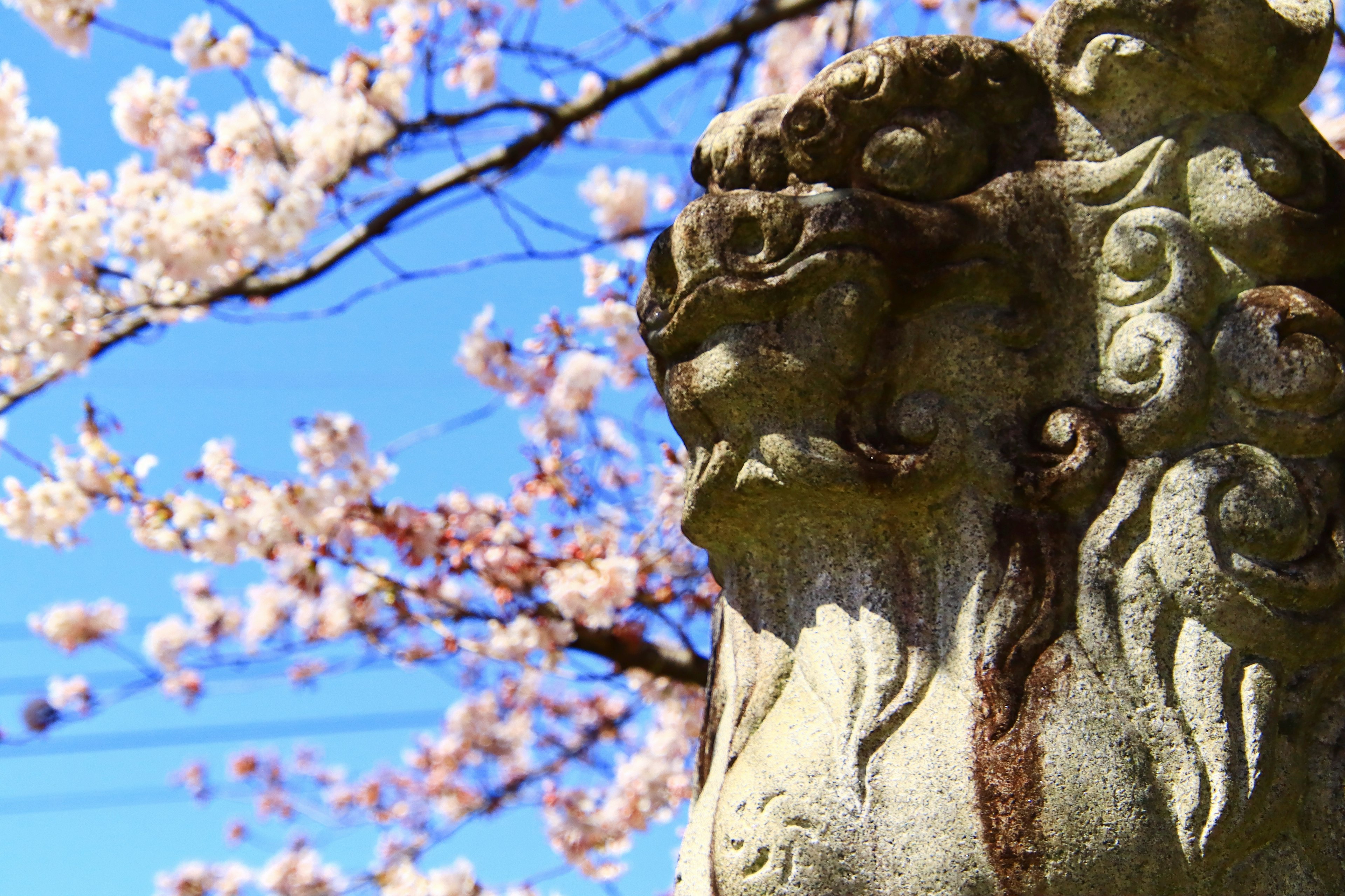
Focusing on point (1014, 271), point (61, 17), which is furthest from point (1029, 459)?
point (61, 17)

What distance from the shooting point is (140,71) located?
4770mm

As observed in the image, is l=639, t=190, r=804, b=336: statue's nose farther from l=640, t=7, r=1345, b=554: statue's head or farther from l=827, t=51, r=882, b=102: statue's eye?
l=827, t=51, r=882, b=102: statue's eye

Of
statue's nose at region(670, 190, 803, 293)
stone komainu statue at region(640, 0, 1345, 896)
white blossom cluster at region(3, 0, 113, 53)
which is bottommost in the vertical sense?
stone komainu statue at region(640, 0, 1345, 896)

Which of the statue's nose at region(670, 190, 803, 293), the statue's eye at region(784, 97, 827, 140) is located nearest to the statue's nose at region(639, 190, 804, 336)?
the statue's nose at region(670, 190, 803, 293)

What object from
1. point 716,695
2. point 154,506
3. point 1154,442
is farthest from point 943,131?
point 154,506

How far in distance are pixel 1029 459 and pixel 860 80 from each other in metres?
0.62

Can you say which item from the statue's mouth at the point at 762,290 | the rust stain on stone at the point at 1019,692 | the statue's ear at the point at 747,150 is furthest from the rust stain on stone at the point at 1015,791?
the statue's ear at the point at 747,150

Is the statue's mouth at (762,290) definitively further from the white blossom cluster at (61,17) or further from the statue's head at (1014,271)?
the white blossom cluster at (61,17)

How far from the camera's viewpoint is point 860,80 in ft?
5.85

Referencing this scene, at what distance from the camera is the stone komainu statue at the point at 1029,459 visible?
5.03ft

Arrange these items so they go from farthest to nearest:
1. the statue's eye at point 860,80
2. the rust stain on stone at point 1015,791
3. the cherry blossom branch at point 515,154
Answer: the cherry blossom branch at point 515,154 < the statue's eye at point 860,80 < the rust stain on stone at point 1015,791

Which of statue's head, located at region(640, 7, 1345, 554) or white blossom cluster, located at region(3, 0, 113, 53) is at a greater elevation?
white blossom cluster, located at region(3, 0, 113, 53)

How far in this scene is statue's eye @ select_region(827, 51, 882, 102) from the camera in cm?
178

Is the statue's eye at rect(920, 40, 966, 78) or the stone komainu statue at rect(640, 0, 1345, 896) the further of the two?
the statue's eye at rect(920, 40, 966, 78)
